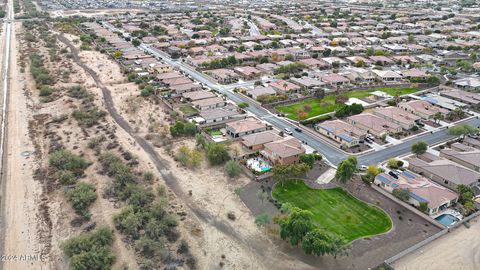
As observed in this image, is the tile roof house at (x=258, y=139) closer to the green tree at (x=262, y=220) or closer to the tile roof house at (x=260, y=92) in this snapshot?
the green tree at (x=262, y=220)

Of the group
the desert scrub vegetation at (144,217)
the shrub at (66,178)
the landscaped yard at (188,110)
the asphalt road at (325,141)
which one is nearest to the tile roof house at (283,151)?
the asphalt road at (325,141)

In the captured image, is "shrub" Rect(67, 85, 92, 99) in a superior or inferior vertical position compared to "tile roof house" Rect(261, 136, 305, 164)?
inferior

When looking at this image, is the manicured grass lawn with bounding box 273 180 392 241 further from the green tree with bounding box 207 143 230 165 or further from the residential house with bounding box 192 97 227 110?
the residential house with bounding box 192 97 227 110

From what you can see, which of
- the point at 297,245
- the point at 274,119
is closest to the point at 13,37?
the point at 274,119

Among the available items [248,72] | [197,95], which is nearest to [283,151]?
[197,95]

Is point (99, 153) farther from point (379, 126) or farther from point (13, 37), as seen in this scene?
point (13, 37)

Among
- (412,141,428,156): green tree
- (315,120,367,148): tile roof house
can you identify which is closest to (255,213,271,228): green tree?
(315,120,367,148): tile roof house

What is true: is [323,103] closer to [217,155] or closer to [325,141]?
[325,141]
